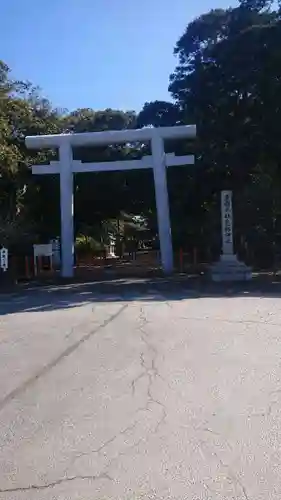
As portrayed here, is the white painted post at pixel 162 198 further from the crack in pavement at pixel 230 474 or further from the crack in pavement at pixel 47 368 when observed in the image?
the crack in pavement at pixel 230 474

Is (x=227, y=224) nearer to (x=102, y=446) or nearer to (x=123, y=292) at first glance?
(x=123, y=292)

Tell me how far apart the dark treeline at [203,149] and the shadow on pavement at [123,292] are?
19.8 feet

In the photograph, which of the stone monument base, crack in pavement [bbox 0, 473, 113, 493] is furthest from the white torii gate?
crack in pavement [bbox 0, 473, 113, 493]

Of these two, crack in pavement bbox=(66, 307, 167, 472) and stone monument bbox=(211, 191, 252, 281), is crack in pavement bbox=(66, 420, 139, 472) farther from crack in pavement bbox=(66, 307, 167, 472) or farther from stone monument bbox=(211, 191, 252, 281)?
stone monument bbox=(211, 191, 252, 281)

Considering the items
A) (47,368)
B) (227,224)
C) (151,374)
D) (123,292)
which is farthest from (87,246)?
(151,374)

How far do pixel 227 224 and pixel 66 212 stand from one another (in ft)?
23.5

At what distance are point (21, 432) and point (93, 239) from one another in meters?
41.2

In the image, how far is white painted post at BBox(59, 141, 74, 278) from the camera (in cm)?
2525

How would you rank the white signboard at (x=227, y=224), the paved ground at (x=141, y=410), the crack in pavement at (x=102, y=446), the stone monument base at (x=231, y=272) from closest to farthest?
the paved ground at (x=141, y=410), the crack in pavement at (x=102, y=446), the stone monument base at (x=231, y=272), the white signboard at (x=227, y=224)

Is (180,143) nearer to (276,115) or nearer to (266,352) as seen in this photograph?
(276,115)

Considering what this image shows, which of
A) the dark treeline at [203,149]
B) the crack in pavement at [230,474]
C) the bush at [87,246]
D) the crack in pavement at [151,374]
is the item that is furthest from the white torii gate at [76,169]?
the crack in pavement at [230,474]

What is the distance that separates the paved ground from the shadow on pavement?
186 inches

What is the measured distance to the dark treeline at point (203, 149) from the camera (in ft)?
80.9

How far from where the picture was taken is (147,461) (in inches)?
161
